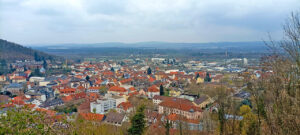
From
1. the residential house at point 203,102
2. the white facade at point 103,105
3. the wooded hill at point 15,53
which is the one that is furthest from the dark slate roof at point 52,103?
the wooded hill at point 15,53

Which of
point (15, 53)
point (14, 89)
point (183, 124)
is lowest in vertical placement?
point (14, 89)

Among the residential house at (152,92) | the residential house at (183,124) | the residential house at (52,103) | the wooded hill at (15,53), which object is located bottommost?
the residential house at (52,103)

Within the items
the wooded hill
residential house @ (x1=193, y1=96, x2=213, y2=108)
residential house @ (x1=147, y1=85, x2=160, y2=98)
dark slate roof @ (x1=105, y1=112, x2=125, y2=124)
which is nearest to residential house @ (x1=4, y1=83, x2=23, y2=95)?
residential house @ (x1=147, y1=85, x2=160, y2=98)

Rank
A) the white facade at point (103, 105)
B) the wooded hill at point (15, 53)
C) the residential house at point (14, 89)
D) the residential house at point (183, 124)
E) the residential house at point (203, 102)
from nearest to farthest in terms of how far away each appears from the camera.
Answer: the residential house at point (183, 124)
the white facade at point (103, 105)
the residential house at point (203, 102)
the residential house at point (14, 89)
the wooded hill at point (15, 53)

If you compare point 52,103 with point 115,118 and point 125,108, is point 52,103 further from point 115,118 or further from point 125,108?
point 115,118

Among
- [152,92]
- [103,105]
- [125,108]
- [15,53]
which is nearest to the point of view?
[125,108]

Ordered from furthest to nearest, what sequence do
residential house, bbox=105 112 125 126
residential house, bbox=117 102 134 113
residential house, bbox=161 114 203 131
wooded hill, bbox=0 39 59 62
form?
wooded hill, bbox=0 39 59 62, residential house, bbox=117 102 134 113, residential house, bbox=105 112 125 126, residential house, bbox=161 114 203 131

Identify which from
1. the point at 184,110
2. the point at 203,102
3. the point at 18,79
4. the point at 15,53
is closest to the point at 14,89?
the point at 18,79

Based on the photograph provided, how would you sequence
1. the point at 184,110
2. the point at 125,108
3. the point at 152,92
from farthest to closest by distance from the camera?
1. the point at 152,92
2. the point at 125,108
3. the point at 184,110

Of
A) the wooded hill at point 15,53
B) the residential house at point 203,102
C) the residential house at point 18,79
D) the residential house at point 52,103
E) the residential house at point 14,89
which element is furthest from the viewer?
the wooded hill at point 15,53

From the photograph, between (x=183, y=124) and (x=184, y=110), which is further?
(x=184, y=110)

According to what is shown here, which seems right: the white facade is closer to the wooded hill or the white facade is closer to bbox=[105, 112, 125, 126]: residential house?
bbox=[105, 112, 125, 126]: residential house

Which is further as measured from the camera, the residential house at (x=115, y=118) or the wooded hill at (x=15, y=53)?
the wooded hill at (x=15, y=53)

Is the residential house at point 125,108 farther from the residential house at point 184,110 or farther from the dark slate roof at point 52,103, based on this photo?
the dark slate roof at point 52,103
